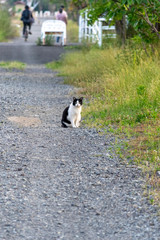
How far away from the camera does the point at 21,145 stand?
790 cm

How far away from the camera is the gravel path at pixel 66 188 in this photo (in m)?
4.75

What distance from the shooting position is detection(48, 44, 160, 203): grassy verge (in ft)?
23.7

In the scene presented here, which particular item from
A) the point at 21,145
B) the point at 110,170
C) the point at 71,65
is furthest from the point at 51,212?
the point at 71,65

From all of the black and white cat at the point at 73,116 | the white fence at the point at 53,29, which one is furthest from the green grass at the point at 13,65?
the black and white cat at the point at 73,116

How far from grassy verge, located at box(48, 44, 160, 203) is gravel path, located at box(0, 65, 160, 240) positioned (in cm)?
26

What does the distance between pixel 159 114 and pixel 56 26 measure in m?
20.8

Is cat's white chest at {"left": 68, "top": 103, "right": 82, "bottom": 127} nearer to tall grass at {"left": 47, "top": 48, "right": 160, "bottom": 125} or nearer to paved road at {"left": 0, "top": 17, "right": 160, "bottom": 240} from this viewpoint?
paved road at {"left": 0, "top": 17, "right": 160, "bottom": 240}

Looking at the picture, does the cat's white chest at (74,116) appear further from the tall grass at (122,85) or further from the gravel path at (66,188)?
the tall grass at (122,85)

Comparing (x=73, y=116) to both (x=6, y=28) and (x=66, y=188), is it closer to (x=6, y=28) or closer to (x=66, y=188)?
(x=66, y=188)

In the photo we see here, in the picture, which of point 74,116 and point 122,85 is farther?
point 122,85

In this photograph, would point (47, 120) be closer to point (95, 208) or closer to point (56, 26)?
point (95, 208)

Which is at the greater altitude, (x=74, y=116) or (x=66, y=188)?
(x=74, y=116)

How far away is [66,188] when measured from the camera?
5883mm

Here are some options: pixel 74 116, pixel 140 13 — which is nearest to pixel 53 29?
pixel 140 13
